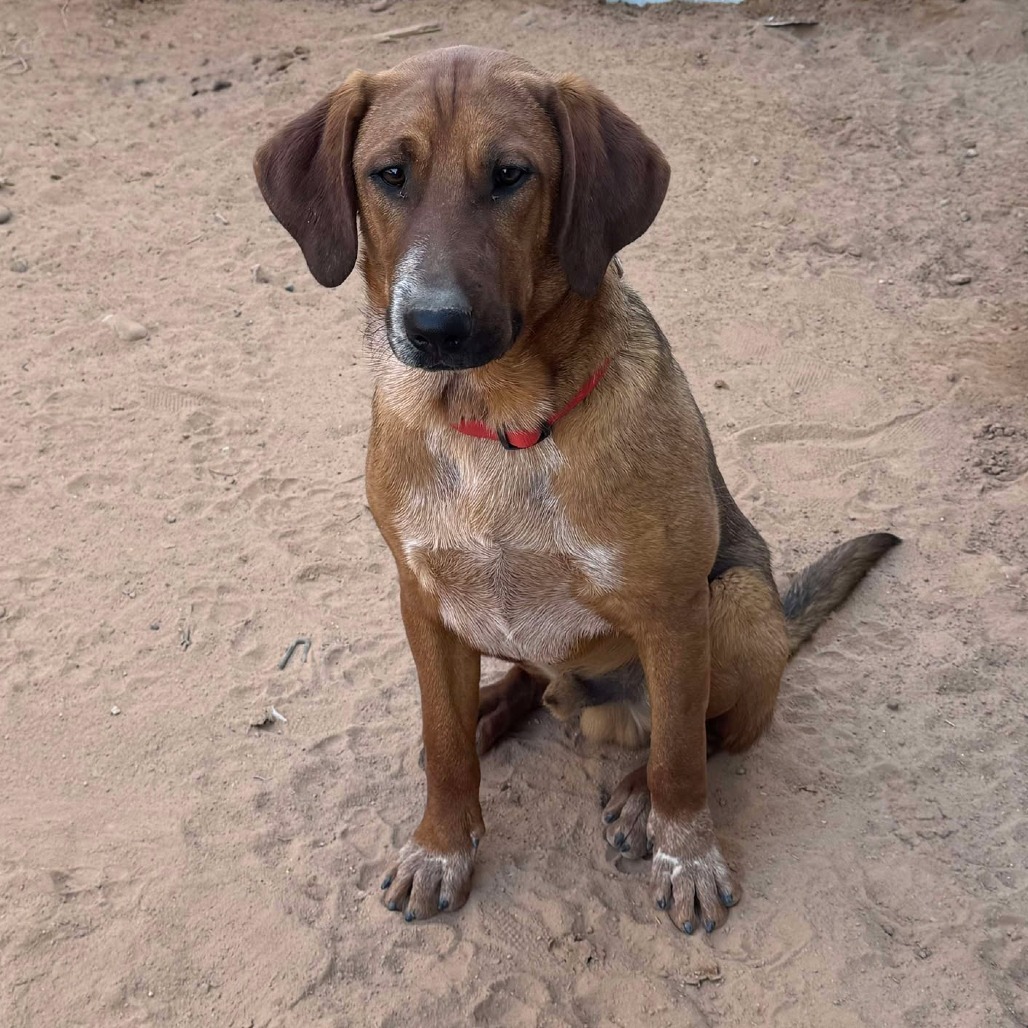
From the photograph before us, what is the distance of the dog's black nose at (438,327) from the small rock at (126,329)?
4.30 m

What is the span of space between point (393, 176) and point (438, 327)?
47 cm

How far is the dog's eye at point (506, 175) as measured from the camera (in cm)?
259

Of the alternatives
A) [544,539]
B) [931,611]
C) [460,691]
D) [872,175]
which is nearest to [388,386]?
[544,539]

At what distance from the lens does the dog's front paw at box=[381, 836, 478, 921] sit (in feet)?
11.1

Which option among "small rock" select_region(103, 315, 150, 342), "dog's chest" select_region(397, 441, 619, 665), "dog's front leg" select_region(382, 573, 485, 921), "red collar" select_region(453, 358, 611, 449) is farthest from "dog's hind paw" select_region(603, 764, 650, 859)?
"small rock" select_region(103, 315, 150, 342)

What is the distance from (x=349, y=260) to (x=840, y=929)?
2412 mm

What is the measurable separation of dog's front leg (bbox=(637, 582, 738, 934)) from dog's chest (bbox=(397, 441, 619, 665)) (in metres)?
0.20

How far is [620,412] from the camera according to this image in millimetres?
2900

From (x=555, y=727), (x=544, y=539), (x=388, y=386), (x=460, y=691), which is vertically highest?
(x=388, y=386)

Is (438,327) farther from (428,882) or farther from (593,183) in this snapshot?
(428,882)

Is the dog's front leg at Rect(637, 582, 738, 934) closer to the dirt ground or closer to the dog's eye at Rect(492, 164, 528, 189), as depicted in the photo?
the dirt ground

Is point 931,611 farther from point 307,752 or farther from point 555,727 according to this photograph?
point 307,752

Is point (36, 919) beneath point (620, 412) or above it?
beneath

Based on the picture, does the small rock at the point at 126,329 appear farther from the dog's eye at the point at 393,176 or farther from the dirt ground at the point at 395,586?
the dog's eye at the point at 393,176
